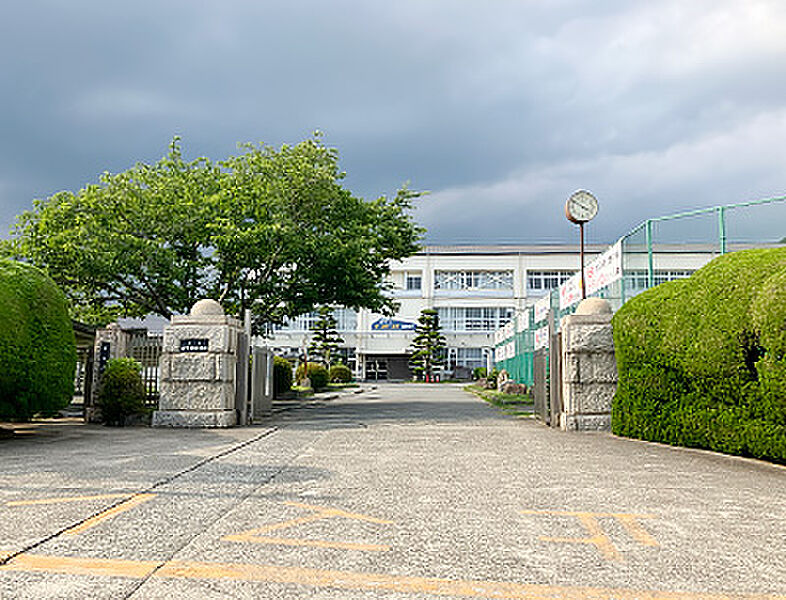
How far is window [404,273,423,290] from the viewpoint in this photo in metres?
65.6

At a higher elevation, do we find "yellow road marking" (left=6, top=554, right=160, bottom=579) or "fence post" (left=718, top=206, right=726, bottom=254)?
"fence post" (left=718, top=206, right=726, bottom=254)

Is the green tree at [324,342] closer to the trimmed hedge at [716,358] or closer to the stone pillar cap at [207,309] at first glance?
the stone pillar cap at [207,309]

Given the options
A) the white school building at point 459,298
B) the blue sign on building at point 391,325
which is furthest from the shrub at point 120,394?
the blue sign on building at point 391,325

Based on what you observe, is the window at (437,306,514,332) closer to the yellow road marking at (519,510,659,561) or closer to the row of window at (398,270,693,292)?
the row of window at (398,270,693,292)

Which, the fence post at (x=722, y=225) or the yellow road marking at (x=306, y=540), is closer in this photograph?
the yellow road marking at (x=306, y=540)

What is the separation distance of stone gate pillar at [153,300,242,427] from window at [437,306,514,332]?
172ft

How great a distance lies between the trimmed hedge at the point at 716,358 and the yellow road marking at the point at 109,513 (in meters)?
6.67

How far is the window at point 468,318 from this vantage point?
65125 millimetres

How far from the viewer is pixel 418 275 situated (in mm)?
65750

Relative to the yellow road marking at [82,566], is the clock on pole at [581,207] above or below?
above

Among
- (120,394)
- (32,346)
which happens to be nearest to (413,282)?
(120,394)

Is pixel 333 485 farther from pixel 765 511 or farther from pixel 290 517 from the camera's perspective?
pixel 765 511

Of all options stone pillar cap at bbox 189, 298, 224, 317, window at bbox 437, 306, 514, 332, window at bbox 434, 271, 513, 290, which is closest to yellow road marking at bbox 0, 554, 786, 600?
stone pillar cap at bbox 189, 298, 224, 317

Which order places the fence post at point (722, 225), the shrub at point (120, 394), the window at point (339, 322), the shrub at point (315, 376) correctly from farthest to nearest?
the window at point (339, 322) → the shrub at point (315, 376) → the shrub at point (120, 394) → the fence post at point (722, 225)
